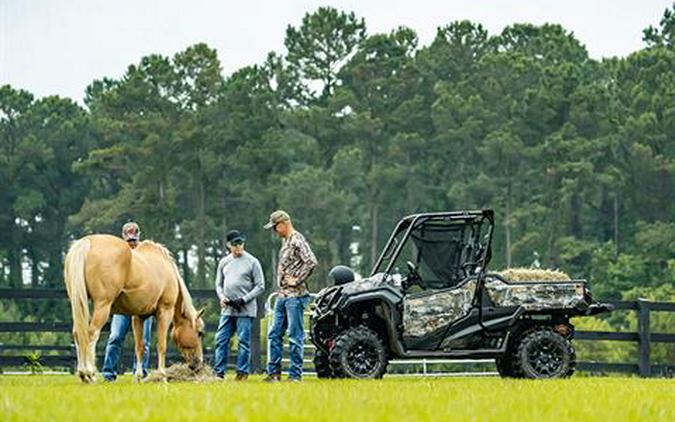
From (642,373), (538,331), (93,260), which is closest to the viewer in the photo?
→ (93,260)

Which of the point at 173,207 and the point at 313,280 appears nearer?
the point at 313,280

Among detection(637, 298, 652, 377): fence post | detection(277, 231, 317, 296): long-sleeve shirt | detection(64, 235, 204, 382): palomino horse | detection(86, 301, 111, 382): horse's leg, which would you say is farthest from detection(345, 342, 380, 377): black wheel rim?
detection(637, 298, 652, 377): fence post

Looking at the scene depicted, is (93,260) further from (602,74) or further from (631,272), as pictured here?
(602,74)

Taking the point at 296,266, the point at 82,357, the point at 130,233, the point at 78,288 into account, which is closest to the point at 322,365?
the point at 296,266

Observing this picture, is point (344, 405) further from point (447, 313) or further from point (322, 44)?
point (322, 44)

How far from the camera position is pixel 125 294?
14.7m

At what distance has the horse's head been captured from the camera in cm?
1638

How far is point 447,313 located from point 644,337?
6.27 metres

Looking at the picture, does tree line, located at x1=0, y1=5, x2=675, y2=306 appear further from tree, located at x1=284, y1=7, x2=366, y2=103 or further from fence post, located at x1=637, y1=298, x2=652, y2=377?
fence post, located at x1=637, y1=298, x2=652, y2=377

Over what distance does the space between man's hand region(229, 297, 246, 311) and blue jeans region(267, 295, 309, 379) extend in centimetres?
53

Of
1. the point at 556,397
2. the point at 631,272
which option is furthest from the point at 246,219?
the point at 556,397

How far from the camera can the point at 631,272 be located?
2363 inches

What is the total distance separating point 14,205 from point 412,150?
62.5ft

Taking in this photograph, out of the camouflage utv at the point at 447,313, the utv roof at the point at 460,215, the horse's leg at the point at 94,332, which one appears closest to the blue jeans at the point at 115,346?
the horse's leg at the point at 94,332
